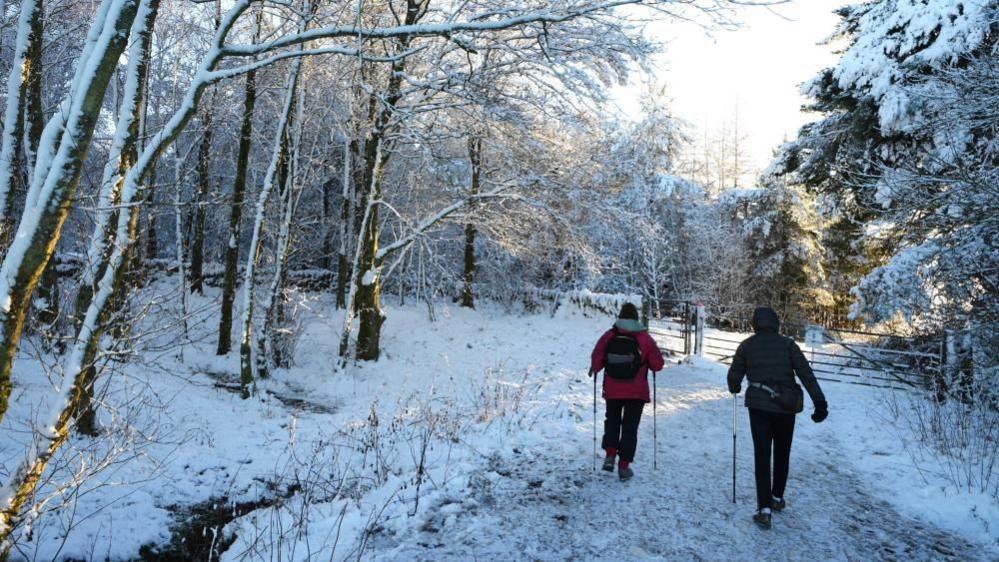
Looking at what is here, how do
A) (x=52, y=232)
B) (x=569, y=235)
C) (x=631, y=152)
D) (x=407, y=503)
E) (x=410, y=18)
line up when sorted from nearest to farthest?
(x=52, y=232) < (x=407, y=503) < (x=410, y=18) < (x=569, y=235) < (x=631, y=152)

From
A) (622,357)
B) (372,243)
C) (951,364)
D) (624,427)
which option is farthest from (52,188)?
(951,364)

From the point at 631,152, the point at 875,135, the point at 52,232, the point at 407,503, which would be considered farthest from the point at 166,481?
the point at 631,152

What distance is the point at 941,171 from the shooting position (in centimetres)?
855

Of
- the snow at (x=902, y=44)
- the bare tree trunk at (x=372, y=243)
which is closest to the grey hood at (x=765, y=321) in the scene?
the snow at (x=902, y=44)

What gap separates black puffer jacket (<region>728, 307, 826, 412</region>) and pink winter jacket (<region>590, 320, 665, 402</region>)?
2.80 ft

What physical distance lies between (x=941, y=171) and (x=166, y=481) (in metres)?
11.9

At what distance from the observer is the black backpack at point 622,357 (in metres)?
5.95

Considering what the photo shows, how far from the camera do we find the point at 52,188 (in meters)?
3.37

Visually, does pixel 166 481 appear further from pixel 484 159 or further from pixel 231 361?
pixel 484 159

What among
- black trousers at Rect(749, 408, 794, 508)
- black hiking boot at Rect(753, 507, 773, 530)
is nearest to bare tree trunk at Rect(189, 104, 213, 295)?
black trousers at Rect(749, 408, 794, 508)

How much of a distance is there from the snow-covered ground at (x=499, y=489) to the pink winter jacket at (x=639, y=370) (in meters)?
0.91

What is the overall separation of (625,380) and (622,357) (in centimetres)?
26

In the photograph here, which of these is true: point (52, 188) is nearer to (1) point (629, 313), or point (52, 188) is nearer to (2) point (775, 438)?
(1) point (629, 313)

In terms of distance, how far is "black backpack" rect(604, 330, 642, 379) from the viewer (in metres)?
5.95
